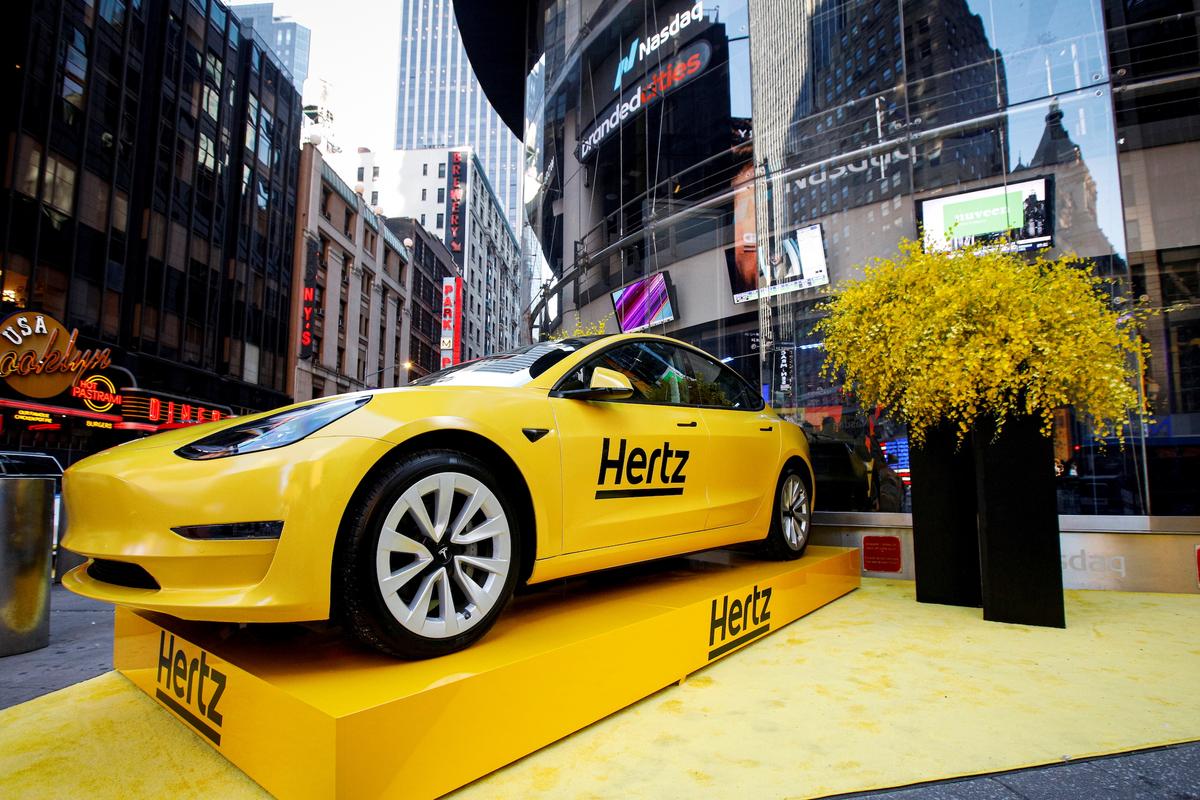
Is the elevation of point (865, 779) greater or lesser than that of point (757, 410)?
lesser

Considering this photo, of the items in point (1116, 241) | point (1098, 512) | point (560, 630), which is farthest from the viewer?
point (1116, 241)

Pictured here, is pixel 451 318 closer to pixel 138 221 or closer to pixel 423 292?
pixel 423 292

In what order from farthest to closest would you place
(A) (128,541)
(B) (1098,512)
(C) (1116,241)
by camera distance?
(C) (1116,241), (B) (1098,512), (A) (128,541)

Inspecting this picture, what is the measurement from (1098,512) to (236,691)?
19.9 ft

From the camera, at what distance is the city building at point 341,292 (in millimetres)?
30578

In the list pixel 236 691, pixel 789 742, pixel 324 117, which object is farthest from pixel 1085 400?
pixel 324 117

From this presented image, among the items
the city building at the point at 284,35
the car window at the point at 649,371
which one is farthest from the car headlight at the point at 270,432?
the city building at the point at 284,35

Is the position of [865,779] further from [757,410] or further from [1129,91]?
[1129,91]

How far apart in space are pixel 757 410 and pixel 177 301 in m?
25.0

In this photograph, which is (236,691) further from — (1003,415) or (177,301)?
(177,301)

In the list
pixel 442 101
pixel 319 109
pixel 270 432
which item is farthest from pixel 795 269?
pixel 442 101

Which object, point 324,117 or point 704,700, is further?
point 324,117

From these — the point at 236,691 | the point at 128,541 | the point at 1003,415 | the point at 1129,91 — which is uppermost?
the point at 1129,91

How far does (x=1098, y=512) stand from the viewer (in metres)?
5.09
